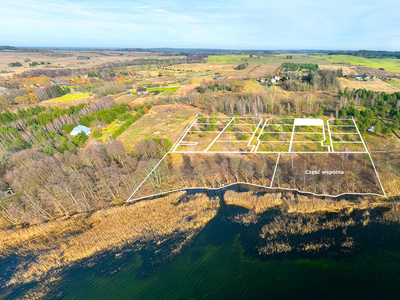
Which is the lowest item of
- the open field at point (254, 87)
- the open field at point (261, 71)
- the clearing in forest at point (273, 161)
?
the clearing in forest at point (273, 161)

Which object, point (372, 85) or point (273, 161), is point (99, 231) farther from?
point (372, 85)

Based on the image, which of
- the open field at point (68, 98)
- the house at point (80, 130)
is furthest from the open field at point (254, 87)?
the open field at point (68, 98)

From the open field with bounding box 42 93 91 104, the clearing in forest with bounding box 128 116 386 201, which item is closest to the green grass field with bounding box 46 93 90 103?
the open field with bounding box 42 93 91 104

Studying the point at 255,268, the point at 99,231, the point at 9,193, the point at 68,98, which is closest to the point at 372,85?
the point at 255,268

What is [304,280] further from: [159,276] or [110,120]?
[110,120]

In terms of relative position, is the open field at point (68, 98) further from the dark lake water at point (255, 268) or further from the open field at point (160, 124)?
the dark lake water at point (255, 268)
